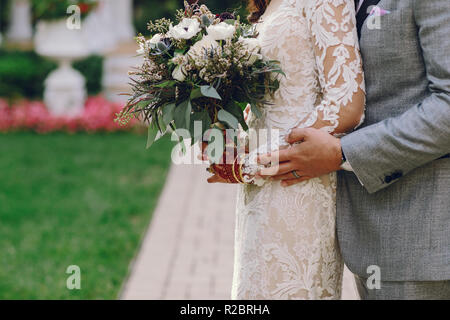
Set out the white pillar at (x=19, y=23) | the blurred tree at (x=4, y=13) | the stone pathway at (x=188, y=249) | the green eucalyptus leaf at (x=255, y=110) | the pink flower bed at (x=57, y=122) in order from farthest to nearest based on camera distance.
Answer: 1. the blurred tree at (x=4, y=13)
2. the white pillar at (x=19, y=23)
3. the pink flower bed at (x=57, y=122)
4. the stone pathway at (x=188, y=249)
5. the green eucalyptus leaf at (x=255, y=110)

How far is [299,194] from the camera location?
2.13 meters

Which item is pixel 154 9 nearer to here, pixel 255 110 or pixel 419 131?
pixel 255 110

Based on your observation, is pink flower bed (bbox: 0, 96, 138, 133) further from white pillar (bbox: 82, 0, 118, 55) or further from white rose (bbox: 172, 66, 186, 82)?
white rose (bbox: 172, 66, 186, 82)

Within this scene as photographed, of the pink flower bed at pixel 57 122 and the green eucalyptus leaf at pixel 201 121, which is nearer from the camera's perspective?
the green eucalyptus leaf at pixel 201 121

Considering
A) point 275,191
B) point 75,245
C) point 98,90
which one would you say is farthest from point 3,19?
point 275,191

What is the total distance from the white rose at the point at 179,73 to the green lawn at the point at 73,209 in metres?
2.75

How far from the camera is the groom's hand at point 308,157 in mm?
2035

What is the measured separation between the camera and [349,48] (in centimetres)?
200

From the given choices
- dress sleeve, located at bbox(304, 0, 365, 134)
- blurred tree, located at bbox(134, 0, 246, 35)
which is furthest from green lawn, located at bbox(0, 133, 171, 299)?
blurred tree, located at bbox(134, 0, 246, 35)

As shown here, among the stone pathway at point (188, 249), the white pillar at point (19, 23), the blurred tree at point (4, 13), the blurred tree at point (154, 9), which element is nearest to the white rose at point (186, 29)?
the stone pathway at point (188, 249)

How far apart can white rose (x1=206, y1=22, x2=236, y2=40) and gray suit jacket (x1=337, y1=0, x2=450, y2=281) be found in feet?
1.48

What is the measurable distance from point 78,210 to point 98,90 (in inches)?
265

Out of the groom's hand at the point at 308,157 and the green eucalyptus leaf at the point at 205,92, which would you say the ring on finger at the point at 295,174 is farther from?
the green eucalyptus leaf at the point at 205,92

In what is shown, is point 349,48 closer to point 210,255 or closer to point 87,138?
point 210,255
